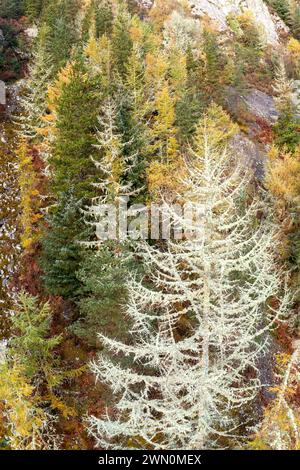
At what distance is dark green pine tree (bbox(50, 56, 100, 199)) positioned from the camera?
73.8ft

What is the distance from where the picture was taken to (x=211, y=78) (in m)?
41.2

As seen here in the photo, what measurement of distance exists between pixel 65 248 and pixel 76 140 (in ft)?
23.9

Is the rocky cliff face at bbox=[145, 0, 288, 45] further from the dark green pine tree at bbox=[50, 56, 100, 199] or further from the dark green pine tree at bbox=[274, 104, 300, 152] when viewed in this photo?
the dark green pine tree at bbox=[50, 56, 100, 199]

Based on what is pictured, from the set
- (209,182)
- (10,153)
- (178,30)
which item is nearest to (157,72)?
(10,153)

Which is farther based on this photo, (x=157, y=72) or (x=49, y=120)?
(x=157, y=72)

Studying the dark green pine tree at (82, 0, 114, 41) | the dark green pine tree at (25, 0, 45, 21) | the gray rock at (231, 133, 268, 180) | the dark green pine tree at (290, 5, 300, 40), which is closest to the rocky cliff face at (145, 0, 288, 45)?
the dark green pine tree at (290, 5, 300, 40)

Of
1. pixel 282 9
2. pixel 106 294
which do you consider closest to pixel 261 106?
pixel 106 294

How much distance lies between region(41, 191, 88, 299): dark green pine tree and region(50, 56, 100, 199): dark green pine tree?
173 cm

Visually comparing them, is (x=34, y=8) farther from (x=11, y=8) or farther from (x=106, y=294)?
(x=106, y=294)

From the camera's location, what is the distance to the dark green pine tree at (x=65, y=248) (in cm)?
2008

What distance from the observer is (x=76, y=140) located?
77.6 feet
